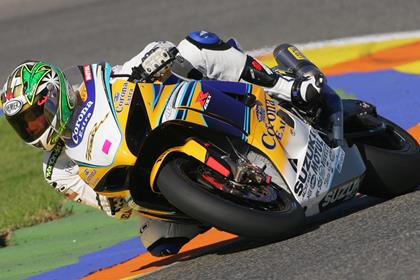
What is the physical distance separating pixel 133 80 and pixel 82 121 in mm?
366

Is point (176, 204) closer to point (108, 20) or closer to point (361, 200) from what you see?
point (361, 200)

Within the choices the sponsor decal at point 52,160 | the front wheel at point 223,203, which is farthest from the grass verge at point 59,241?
the front wheel at point 223,203

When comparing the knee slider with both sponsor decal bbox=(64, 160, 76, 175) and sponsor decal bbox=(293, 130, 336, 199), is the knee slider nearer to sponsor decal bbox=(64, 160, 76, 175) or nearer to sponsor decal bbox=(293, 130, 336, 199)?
sponsor decal bbox=(293, 130, 336, 199)

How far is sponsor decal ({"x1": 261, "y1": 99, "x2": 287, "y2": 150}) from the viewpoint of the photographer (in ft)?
17.7

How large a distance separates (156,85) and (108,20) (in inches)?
331

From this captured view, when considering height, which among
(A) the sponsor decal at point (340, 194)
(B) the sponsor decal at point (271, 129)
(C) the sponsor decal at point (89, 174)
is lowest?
(A) the sponsor decal at point (340, 194)

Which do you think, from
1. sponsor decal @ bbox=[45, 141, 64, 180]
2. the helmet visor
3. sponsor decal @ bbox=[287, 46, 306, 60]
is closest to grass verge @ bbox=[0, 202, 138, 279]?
sponsor decal @ bbox=[45, 141, 64, 180]

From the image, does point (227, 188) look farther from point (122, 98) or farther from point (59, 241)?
point (59, 241)

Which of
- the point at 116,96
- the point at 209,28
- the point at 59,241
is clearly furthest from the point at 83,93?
the point at 209,28

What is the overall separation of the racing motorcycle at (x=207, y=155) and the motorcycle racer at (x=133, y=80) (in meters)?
0.14

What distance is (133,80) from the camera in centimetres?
545

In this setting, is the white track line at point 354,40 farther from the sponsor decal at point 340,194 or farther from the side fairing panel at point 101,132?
the side fairing panel at point 101,132

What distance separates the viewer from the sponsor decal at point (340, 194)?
560cm

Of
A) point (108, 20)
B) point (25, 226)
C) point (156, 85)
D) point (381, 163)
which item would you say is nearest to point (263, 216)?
point (156, 85)
